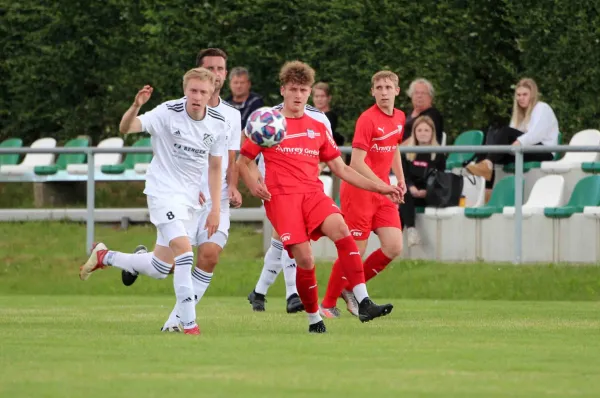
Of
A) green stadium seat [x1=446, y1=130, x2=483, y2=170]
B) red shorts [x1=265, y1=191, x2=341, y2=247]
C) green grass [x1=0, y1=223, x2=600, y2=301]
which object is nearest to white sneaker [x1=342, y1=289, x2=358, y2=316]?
red shorts [x1=265, y1=191, x2=341, y2=247]

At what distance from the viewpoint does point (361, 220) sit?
15234 mm

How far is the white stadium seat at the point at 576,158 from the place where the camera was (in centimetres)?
2047

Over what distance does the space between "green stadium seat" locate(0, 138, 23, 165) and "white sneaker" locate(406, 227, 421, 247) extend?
7067 mm

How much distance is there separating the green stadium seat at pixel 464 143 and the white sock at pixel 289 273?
5.69m

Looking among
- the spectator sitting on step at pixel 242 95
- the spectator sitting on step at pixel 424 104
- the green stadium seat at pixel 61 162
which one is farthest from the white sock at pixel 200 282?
the green stadium seat at pixel 61 162

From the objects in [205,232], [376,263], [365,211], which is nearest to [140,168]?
[376,263]

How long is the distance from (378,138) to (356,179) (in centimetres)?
187

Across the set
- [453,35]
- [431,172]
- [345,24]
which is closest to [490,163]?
[431,172]

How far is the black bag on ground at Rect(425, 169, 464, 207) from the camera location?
790 inches

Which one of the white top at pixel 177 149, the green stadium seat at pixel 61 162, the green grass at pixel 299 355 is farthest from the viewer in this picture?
the green stadium seat at pixel 61 162

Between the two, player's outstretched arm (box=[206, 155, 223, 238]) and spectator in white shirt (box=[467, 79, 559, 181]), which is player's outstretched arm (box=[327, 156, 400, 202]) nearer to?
player's outstretched arm (box=[206, 155, 223, 238])

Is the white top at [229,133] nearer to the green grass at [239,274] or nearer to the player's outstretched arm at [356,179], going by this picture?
the player's outstretched arm at [356,179]

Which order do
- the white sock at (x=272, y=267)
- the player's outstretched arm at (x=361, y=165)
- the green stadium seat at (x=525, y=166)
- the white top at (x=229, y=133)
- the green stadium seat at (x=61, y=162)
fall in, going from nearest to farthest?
the white top at (x=229, y=133) < the player's outstretched arm at (x=361, y=165) < the white sock at (x=272, y=267) < the green stadium seat at (x=525, y=166) < the green stadium seat at (x=61, y=162)

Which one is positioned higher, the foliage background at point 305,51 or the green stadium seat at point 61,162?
the foliage background at point 305,51
